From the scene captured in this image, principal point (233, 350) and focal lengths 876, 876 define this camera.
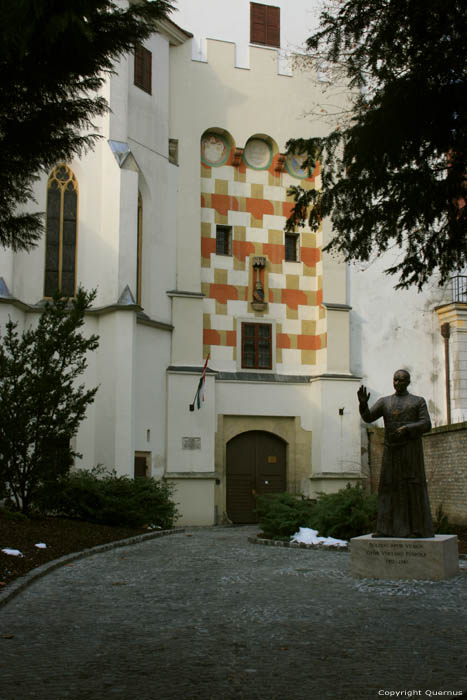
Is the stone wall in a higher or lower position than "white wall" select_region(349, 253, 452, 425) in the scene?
lower

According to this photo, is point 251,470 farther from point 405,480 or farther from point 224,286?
point 405,480

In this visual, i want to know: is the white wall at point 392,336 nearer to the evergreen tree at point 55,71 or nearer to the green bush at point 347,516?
the green bush at point 347,516

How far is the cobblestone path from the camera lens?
6375 mm

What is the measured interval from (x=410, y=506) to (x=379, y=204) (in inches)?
207

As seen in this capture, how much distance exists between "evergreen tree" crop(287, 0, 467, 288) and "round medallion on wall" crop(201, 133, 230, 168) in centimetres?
1944

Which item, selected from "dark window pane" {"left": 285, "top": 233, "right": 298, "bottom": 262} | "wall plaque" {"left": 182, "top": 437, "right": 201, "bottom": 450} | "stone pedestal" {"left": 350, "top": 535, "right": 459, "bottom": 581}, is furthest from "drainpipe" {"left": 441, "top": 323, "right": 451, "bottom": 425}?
"stone pedestal" {"left": 350, "top": 535, "right": 459, "bottom": 581}

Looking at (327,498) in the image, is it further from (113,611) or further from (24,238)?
(24,238)

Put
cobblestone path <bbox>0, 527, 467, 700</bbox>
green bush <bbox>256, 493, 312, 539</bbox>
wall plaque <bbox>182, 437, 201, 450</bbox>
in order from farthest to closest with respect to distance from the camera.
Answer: wall plaque <bbox>182, 437, 201, 450</bbox> < green bush <bbox>256, 493, 312, 539</bbox> < cobblestone path <bbox>0, 527, 467, 700</bbox>

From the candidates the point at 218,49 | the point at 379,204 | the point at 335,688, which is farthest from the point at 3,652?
the point at 218,49

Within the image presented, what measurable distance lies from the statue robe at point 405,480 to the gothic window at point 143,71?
17.1 m

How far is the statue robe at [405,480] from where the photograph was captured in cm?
1250

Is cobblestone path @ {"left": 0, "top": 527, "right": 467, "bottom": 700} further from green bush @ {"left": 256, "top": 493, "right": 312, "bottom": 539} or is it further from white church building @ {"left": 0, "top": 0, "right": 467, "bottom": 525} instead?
white church building @ {"left": 0, "top": 0, "right": 467, "bottom": 525}

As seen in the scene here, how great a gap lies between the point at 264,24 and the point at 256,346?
11054mm

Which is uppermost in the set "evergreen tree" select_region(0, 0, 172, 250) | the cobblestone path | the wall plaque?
"evergreen tree" select_region(0, 0, 172, 250)
